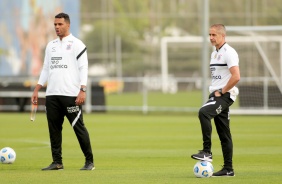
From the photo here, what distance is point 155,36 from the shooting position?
63.5 metres

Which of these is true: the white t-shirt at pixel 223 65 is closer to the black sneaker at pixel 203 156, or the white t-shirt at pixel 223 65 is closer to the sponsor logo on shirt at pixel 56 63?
the black sneaker at pixel 203 156

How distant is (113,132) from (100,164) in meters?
9.49

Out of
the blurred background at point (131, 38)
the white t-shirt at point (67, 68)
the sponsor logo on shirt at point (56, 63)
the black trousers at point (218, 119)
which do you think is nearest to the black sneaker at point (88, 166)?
Result: the white t-shirt at point (67, 68)

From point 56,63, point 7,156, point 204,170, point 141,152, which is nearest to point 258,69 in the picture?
point 141,152

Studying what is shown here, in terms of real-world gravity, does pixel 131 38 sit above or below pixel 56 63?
below

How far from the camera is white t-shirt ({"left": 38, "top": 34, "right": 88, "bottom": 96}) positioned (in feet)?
45.3

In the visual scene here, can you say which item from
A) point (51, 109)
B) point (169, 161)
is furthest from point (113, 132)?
point (51, 109)

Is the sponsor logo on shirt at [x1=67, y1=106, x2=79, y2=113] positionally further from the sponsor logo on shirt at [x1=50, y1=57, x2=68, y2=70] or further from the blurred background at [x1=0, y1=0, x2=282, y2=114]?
the blurred background at [x1=0, y1=0, x2=282, y2=114]

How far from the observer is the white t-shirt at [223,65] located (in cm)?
1261

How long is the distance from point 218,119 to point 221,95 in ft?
1.17

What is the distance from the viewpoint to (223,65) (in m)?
12.7

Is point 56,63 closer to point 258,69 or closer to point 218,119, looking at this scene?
point 218,119

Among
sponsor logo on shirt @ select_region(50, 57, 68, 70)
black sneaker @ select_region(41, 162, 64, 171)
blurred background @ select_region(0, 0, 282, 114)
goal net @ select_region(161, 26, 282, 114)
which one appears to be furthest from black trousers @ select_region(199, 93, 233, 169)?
blurred background @ select_region(0, 0, 282, 114)

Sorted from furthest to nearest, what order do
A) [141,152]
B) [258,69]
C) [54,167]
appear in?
[258,69], [141,152], [54,167]
